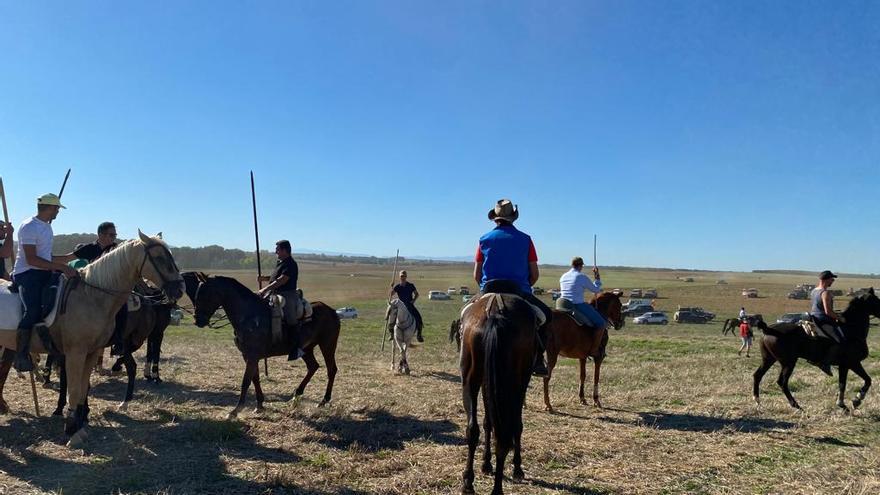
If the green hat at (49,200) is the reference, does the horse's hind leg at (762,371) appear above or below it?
below

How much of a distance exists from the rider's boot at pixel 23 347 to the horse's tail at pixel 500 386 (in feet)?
19.2

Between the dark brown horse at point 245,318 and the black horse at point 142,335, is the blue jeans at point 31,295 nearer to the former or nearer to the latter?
the black horse at point 142,335

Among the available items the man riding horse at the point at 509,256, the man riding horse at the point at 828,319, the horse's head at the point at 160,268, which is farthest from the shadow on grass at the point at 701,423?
the horse's head at the point at 160,268

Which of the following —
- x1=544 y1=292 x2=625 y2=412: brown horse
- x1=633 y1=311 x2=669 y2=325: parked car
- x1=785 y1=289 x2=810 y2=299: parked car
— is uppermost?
x1=544 y1=292 x2=625 y2=412: brown horse

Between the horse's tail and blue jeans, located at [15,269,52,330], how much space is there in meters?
5.68

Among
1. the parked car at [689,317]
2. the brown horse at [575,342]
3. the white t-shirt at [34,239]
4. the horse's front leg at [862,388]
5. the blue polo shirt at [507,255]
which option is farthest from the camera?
the parked car at [689,317]

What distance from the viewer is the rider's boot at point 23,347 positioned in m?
6.72

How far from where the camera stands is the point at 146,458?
630 centimetres

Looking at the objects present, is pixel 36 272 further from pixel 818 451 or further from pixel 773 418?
pixel 773 418

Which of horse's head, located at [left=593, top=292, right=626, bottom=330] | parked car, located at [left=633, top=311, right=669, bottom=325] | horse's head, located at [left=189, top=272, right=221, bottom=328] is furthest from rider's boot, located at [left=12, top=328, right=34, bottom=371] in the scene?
parked car, located at [left=633, top=311, right=669, bottom=325]

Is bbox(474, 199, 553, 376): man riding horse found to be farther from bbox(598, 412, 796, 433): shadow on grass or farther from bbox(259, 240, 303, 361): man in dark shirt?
bbox(259, 240, 303, 361): man in dark shirt

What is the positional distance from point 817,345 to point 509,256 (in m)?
7.43

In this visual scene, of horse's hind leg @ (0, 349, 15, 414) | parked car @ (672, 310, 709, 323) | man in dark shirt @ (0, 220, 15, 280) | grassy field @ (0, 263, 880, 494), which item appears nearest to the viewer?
grassy field @ (0, 263, 880, 494)

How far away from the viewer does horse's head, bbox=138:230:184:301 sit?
7.10 meters
